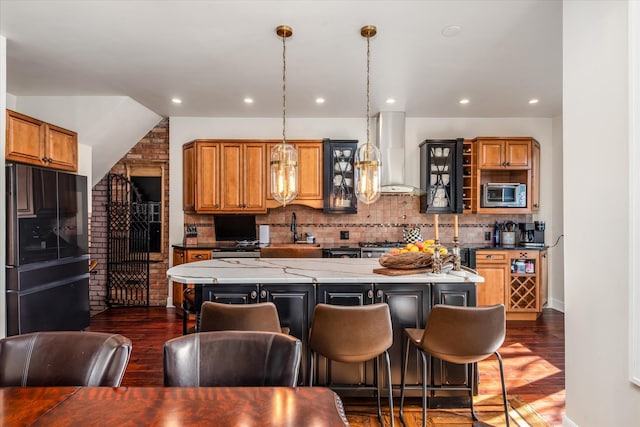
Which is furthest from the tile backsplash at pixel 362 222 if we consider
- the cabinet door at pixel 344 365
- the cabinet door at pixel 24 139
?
the cabinet door at pixel 344 365

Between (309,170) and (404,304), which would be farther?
(309,170)

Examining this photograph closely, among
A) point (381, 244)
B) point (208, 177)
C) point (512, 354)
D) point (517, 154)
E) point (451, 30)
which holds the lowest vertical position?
point (512, 354)

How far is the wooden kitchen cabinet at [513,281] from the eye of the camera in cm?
448

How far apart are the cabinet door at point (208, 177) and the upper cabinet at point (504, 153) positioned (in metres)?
3.69

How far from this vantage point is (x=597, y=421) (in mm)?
1850

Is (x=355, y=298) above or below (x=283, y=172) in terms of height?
below

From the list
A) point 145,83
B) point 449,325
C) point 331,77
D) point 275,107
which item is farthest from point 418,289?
point 145,83

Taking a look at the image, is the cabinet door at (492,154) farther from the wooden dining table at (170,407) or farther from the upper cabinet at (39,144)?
the upper cabinet at (39,144)

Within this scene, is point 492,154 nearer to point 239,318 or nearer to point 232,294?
point 232,294

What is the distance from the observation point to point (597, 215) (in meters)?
1.84

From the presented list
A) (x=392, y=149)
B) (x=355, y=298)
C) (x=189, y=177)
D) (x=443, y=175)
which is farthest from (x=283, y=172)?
(x=443, y=175)

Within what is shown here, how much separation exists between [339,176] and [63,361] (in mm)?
4047

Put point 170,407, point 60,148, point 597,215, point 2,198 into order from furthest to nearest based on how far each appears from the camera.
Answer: point 60,148
point 2,198
point 597,215
point 170,407

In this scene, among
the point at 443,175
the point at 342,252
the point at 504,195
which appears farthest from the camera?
the point at 443,175
